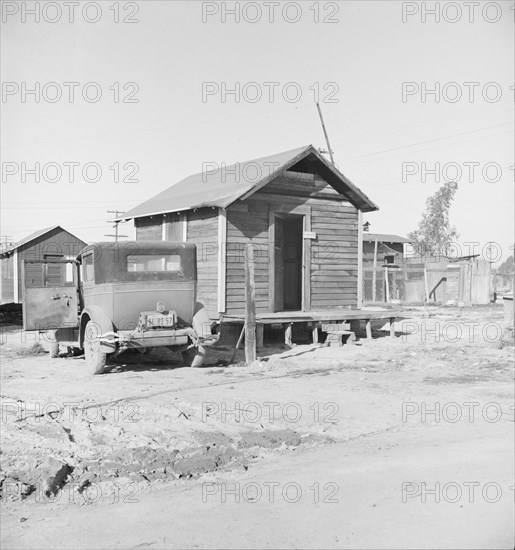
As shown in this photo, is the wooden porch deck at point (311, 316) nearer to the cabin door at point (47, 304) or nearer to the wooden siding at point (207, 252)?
the wooden siding at point (207, 252)

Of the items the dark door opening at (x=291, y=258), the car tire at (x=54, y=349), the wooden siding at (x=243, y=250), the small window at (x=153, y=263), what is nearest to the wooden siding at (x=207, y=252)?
the wooden siding at (x=243, y=250)

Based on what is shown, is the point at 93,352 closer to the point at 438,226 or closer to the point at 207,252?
the point at 207,252

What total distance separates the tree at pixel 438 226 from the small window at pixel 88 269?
3679 centimetres

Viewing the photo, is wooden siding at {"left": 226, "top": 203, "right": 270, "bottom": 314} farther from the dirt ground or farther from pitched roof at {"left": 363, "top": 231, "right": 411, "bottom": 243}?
pitched roof at {"left": 363, "top": 231, "right": 411, "bottom": 243}

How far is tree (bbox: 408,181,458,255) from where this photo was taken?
44594 mm

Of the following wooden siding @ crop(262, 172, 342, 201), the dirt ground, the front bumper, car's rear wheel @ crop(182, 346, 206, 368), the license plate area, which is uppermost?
wooden siding @ crop(262, 172, 342, 201)

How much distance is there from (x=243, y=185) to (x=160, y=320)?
5.47 meters

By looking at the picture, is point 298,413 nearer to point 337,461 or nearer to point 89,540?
point 337,461

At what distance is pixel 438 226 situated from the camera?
44969 millimetres

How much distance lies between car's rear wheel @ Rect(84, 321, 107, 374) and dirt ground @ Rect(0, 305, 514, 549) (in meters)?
0.25

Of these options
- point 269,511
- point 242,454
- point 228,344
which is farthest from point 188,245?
point 269,511

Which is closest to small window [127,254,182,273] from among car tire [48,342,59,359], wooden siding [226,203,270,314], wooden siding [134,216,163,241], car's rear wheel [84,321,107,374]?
car's rear wheel [84,321,107,374]

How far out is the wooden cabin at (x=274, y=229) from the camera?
1484 cm

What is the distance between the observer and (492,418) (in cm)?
748
